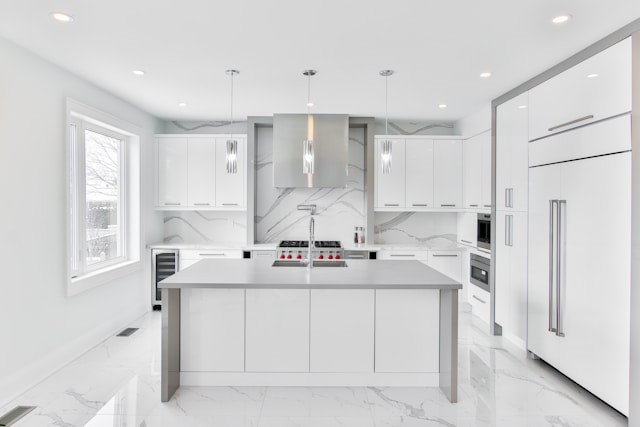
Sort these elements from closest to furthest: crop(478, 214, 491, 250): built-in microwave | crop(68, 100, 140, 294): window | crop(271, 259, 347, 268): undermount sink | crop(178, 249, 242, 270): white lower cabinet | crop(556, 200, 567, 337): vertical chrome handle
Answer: crop(556, 200, 567, 337): vertical chrome handle < crop(271, 259, 347, 268): undermount sink < crop(68, 100, 140, 294): window < crop(478, 214, 491, 250): built-in microwave < crop(178, 249, 242, 270): white lower cabinet

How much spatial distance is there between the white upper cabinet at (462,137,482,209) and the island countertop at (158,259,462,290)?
181cm

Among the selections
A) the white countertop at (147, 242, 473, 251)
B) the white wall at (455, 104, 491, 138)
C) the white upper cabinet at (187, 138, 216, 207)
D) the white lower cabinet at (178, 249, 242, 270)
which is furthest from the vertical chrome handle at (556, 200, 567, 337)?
the white upper cabinet at (187, 138, 216, 207)

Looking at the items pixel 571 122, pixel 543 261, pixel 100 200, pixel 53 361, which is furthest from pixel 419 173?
pixel 53 361

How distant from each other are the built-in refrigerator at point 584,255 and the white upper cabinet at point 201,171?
12.1 ft

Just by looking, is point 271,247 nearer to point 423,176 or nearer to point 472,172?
point 423,176

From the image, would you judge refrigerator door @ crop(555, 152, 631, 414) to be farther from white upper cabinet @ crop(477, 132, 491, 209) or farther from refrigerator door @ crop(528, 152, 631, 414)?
white upper cabinet @ crop(477, 132, 491, 209)

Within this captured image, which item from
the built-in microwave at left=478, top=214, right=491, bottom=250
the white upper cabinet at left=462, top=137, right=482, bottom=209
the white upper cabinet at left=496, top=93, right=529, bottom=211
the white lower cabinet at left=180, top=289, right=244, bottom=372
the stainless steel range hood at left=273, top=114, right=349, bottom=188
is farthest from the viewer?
the stainless steel range hood at left=273, top=114, right=349, bottom=188

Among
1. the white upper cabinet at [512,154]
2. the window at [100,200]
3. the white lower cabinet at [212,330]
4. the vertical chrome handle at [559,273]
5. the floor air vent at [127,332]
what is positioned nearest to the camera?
the white lower cabinet at [212,330]

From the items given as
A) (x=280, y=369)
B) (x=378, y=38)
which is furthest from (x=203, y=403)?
(x=378, y=38)

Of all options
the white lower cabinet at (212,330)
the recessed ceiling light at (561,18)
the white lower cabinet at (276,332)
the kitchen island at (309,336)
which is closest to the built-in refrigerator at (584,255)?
the recessed ceiling light at (561,18)

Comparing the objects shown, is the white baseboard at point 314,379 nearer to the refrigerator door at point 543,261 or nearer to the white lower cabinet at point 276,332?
the white lower cabinet at point 276,332

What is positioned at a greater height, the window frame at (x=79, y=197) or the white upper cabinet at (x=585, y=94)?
the white upper cabinet at (x=585, y=94)

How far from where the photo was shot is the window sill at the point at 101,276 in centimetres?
343

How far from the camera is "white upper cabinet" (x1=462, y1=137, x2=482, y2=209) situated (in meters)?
4.61
